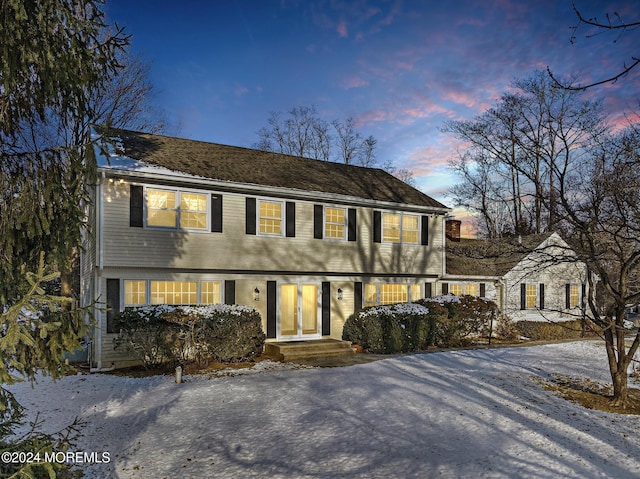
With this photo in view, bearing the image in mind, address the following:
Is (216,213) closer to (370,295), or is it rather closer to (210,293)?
(210,293)

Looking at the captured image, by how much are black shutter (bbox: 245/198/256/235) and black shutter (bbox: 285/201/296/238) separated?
1.24 metres

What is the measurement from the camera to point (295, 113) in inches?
1577

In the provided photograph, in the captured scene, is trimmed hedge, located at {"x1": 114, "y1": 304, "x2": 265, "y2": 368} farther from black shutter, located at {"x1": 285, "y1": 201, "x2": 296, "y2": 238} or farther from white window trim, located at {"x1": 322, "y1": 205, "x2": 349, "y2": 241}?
white window trim, located at {"x1": 322, "y1": 205, "x2": 349, "y2": 241}

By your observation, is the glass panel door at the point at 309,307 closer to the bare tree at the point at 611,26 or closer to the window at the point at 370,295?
the window at the point at 370,295

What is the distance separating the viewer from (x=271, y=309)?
15930 millimetres

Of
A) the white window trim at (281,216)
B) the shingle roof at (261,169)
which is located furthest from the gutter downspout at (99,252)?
the white window trim at (281,216)

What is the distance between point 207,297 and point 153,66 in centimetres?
1723

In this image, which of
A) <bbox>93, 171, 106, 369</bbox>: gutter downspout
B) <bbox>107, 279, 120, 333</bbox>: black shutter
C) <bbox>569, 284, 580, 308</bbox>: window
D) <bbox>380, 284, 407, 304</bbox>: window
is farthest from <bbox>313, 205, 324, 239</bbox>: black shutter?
<bbox>569, 284, 580, 308</bbox>: window

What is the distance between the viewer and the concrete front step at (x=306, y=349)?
46.6 feet

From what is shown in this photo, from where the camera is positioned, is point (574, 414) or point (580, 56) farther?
point (574, 414)

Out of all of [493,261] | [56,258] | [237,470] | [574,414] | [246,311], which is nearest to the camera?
[56,258]

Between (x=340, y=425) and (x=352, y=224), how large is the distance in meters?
10.3

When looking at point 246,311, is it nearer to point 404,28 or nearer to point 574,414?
point 574,414

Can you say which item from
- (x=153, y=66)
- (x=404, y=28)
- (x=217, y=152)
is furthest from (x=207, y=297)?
(x=153, y=66)
